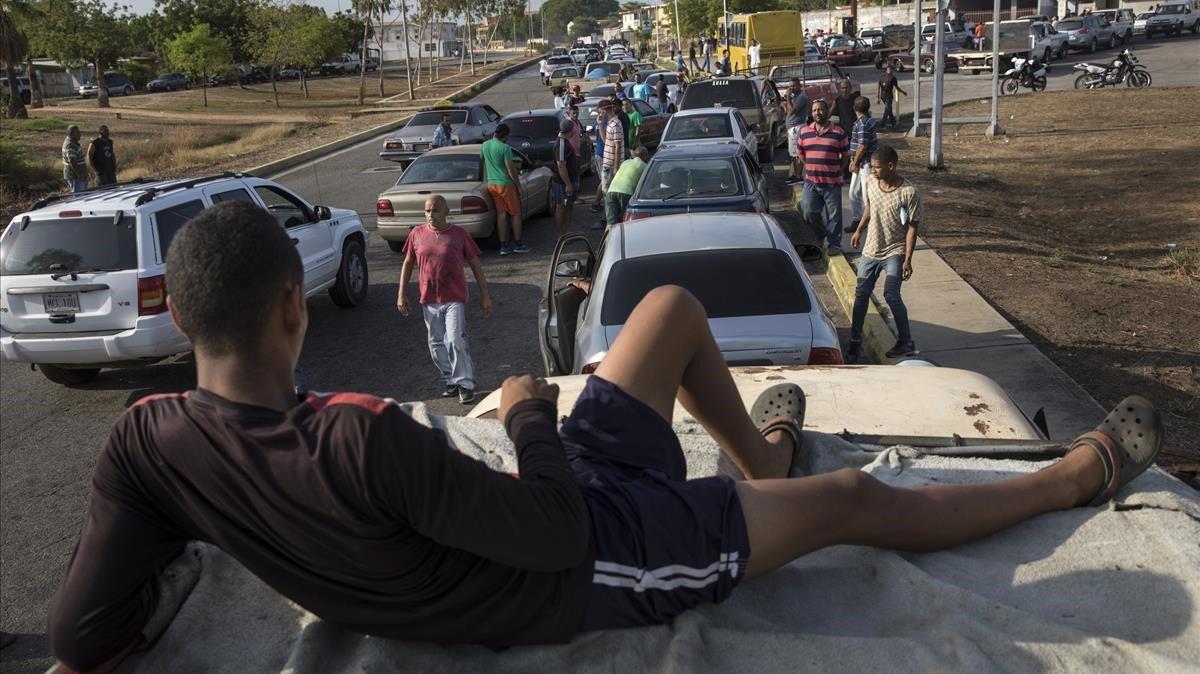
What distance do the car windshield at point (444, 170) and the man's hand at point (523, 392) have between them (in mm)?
12677

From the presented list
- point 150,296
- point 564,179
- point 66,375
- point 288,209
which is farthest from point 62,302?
point 564,179

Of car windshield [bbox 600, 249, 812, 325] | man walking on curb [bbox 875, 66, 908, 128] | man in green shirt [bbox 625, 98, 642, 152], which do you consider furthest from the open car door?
man walking on curb [bbox 875, 66, 908, 128]

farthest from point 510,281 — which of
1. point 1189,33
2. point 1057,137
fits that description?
point 1189,33

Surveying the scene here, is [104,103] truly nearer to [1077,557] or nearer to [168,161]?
[168,161]

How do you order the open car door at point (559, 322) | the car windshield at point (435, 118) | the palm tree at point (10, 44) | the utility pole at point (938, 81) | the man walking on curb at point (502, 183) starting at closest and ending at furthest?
the open car door at point (559, 322) < the man walking on curb at point (502, 183) < the utility pole at point (938, 81) < the car windshield at point (435, 118) < the palm tree at point (10, 44)

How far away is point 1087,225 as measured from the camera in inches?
604

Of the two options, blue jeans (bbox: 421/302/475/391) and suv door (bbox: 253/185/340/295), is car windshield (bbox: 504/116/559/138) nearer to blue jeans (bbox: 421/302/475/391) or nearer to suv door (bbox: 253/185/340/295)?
suv door (bbox: 253/185/340/295)

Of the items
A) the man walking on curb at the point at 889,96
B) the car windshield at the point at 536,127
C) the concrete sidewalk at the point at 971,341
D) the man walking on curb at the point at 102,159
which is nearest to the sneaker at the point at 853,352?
the concrete sidewalk at the point at 971,341

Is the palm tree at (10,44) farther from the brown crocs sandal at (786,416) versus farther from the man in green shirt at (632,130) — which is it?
the brown crocs sandal at (786,416)

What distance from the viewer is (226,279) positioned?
7.26 ft

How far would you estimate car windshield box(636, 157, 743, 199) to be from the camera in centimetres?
1186

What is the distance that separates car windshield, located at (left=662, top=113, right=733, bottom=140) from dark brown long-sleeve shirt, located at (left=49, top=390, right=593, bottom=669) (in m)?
15.8

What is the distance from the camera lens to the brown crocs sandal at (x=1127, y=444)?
311 centimetres

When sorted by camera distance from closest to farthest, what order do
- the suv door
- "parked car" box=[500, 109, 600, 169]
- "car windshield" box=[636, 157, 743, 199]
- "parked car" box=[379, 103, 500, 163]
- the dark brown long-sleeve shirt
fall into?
the dark brown long-sleeve shirt, the suv door, "car windshield" box=[636, 157, 743, 199], "parked car" box=[500, 109, 600, 169], "parked car" box=[379, 103, 500, 163]
